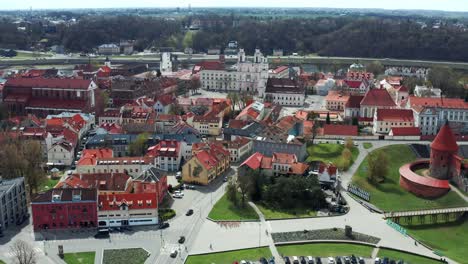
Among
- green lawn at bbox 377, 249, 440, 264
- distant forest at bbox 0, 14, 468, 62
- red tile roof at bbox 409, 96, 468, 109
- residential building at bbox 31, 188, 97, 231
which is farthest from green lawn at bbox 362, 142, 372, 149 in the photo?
distant forest at bbox 0, 14, 468, 62

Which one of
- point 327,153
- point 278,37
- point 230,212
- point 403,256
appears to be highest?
point 278,37

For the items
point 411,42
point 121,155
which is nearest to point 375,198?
point 121,155

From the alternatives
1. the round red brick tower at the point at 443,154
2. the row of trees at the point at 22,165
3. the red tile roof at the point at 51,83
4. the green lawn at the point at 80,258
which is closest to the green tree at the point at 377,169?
the round red brick tower at the point at 443,154

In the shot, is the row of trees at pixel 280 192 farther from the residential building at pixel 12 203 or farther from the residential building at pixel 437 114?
the residential building at pixel 437 114

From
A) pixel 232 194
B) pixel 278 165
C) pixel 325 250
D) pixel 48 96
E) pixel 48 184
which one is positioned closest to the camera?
pixel 325 250

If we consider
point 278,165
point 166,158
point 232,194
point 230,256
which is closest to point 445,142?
point 278,165

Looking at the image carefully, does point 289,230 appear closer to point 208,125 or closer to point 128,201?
A: point 128,201
